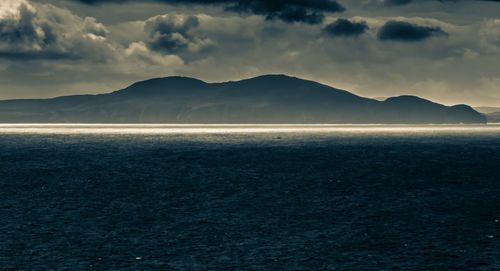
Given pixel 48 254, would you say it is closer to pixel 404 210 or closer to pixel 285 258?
pixel 285 258

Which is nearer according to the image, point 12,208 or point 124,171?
point 12,208

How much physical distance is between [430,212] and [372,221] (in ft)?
24.4

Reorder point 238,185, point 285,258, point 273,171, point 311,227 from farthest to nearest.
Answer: point 273,171 < point 238,185 < point 311,227 < point 285,258

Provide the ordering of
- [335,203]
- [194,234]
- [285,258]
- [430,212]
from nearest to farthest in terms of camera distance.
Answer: [285,258] → [194,234] → [430,212] → [335,203]

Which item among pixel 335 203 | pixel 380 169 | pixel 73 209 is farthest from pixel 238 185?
pixel 380 169

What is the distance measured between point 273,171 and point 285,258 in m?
57.3

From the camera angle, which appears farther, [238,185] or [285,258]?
[238,185]

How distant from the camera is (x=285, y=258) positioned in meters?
30.4

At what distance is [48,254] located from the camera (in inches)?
1217

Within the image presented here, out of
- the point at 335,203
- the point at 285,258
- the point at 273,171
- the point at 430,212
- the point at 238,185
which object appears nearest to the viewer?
the point at 285,258

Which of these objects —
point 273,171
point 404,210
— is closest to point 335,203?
point 404,210

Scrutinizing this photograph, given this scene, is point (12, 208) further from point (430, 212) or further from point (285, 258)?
point (430, 212)

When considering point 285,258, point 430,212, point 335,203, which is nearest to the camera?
point 285,258

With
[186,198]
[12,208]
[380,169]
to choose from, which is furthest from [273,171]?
[12,208]
